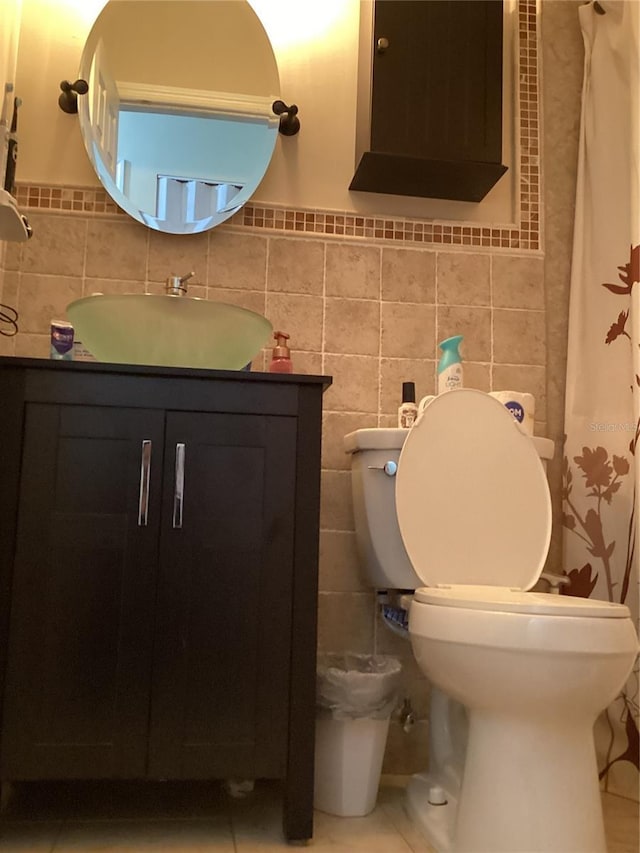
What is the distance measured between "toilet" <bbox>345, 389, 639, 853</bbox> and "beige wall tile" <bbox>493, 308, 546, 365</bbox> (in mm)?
403

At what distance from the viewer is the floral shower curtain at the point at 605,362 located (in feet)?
5.97

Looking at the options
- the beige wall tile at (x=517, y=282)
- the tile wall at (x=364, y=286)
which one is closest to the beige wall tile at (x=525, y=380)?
the tile wall at (x=364, y=286)

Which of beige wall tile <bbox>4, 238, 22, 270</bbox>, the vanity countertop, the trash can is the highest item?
beige wall tile <bbox>4, 238, 22, 270</bbox>

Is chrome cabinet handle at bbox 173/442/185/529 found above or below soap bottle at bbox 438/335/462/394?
below

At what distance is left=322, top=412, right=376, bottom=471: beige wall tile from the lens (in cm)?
195

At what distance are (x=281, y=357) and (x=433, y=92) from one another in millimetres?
786

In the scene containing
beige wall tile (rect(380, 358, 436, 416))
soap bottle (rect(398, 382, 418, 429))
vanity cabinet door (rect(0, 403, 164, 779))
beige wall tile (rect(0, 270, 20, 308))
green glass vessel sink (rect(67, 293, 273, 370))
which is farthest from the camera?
beige wall tile (rect(380, 358, 436, 416))

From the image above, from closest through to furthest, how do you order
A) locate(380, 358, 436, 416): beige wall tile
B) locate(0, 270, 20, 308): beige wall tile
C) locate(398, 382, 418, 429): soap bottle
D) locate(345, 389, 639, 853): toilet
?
locate(345, 389, 639, 853): toilet → locate(398, 382, 418, 429): soap bottle → locate(0, 270, 20, 308): beige wall tile → locate(380, 358, 436, 416): beige wall tile

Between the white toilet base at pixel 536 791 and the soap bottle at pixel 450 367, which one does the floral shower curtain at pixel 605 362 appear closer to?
the soap bottle at pixel 450 367

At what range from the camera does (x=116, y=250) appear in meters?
1.95

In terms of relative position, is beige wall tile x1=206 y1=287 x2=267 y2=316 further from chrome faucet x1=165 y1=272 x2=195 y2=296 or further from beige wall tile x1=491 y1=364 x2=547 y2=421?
beige wall tile x1=491 y1=364 x2=547 y2=421

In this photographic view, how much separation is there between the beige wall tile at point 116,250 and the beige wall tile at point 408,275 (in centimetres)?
63

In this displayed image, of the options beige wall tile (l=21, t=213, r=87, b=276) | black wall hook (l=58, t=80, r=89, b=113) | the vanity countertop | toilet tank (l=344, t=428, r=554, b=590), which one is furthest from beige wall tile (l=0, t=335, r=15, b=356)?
toilet tank (l=344, t=428, r=554, b=590)

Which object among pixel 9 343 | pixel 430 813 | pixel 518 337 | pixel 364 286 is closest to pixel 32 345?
pixel 9 343
